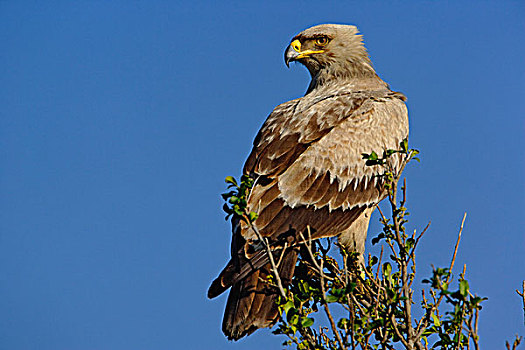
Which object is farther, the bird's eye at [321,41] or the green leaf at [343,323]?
the bird's eye at [321,41]

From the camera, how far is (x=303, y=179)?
16.6ft

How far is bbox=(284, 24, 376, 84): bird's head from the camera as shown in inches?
256

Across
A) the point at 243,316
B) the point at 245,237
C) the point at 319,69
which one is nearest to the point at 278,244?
the point at 245,237

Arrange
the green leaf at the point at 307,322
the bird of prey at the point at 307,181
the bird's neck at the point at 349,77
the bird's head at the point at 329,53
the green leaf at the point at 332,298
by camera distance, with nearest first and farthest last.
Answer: the green leaf at the point at 332,298
the green leaf at the point at 307,322
the bird of prey at the point at 307,181
the bird's neck at the point at 349,77
the bird's head at the point at 329,53

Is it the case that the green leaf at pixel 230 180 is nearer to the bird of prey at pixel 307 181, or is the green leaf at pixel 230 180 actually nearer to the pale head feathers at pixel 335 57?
the bird of prey at pixel 307 181

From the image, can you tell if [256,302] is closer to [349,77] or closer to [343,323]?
[343,323]

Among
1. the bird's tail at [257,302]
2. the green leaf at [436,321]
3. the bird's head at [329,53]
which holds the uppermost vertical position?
the bird's head at [329,53]

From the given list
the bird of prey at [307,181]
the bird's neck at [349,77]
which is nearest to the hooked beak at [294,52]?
the bird's neck at [349,77]

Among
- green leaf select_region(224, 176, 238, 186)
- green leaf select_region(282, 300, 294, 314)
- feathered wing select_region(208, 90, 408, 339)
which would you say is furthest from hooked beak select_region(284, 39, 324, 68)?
green leaf select_region(282, 300, 294, 314)

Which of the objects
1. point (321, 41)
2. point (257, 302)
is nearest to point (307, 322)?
point (257, 302)

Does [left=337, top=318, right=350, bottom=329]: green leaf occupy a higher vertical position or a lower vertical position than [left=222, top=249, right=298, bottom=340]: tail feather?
lower

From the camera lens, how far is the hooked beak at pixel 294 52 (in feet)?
21.0

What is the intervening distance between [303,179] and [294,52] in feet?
6.33

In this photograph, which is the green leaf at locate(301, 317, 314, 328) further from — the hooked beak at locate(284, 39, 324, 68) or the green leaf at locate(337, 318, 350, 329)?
the hooked beak at locate(284, 39, 324, 68)
